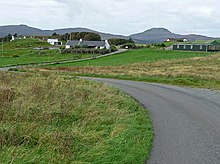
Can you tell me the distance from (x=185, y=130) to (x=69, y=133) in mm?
3700

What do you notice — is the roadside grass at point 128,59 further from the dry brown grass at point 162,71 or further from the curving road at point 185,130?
the curving road at point 185,130

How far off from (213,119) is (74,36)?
175 meters

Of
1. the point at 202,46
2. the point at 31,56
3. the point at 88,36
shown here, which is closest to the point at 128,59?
the point at 31,56

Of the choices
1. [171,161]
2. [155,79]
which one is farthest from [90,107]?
[155,79]

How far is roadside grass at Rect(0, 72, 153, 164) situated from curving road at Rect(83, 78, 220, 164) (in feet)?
1.20

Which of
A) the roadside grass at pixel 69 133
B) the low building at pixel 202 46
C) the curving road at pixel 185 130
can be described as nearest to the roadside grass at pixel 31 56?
the low building at pixel 202 46

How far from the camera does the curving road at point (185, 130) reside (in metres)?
7.06

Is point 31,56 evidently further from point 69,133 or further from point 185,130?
point 69,133

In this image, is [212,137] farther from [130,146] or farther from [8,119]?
[8,119]

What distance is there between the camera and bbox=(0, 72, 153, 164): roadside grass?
6.48 m

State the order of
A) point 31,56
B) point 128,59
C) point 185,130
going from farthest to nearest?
point 31,56 → point 128,59 → point 185,130

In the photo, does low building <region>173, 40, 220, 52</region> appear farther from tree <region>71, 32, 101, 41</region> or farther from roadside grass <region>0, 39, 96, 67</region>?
tree <region>71, 32, 101, 41</region>

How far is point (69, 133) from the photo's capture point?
803 cm

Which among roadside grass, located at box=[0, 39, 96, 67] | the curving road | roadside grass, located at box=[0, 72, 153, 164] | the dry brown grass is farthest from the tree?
roadside grass, located at box=[0, 72, 153, 164]
